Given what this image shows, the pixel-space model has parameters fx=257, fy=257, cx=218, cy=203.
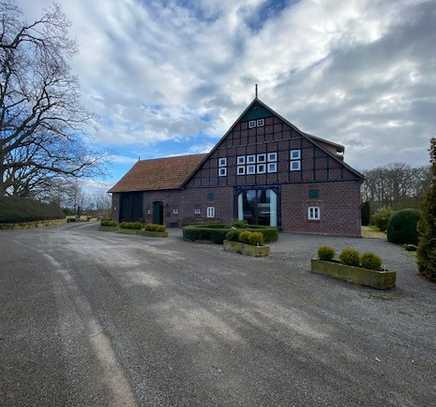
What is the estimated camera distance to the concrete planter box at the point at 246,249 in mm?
9492

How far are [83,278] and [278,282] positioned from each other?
453cm

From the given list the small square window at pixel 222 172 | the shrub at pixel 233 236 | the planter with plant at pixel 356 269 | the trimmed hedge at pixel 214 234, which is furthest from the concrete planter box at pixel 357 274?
the small square window at pixel 222 172

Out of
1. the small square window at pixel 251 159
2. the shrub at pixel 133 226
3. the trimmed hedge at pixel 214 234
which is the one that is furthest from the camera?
the small square window at pixel 251 159

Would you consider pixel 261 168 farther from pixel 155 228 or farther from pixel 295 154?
pixel 155 228

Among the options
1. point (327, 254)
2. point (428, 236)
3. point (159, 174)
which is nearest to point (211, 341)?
point (327, 254)

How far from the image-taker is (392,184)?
3139 centimetres

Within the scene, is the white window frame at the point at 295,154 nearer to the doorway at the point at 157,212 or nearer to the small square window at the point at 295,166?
the small square window at the point at 295,166

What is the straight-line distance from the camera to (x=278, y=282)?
6.05 metres

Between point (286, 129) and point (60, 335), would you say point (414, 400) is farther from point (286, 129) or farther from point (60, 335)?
point (286, 129)

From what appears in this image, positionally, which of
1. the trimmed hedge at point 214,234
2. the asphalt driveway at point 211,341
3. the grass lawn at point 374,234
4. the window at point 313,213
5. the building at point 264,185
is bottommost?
the grass lawn at point 374,234

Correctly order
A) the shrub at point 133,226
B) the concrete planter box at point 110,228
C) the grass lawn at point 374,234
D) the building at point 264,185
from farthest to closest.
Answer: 1. the concrete planter box at point 110,228
2. the shrub at point 133,226
3. the building at point 264,185
4. the grass lawn at point 374,234

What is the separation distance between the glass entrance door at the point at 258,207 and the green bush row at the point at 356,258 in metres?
12.0

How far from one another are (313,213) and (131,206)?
1786 centimetres

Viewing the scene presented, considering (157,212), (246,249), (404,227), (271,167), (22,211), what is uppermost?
(271,167)
